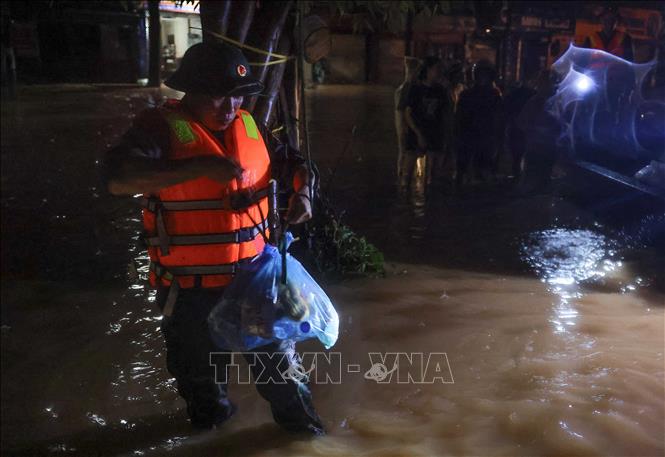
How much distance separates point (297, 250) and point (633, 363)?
263 cm

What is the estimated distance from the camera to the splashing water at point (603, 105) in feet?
28.4

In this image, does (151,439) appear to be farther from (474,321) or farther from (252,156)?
(474,321)

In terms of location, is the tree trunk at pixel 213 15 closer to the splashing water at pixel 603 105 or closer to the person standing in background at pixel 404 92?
the person standing in background at pixel 404 92

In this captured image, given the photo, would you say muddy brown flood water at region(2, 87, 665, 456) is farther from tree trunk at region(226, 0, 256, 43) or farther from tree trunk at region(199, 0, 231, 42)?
tree trunk at region(226, 0, 256, 43)

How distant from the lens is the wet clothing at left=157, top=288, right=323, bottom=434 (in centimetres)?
289

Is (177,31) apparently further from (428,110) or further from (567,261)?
(567,261)

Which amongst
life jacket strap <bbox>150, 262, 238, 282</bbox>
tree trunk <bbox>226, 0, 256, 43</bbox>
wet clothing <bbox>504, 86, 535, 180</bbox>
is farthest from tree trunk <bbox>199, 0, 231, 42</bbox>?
wet clothing <bbox>504, 86, 535, 180</bbox>

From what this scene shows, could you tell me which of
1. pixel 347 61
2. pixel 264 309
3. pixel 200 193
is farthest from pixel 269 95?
pixel 347 61

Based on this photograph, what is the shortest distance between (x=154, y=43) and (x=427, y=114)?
21.0m

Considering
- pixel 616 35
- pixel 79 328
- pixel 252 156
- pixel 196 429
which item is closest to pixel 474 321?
pixel 196 429

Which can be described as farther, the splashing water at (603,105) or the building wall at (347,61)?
the building wall at (347,61)

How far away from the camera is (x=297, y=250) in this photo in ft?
17.7

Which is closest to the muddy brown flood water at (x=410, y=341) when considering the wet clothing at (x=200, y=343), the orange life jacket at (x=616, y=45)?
the wet clothing at (x=200, y=343)

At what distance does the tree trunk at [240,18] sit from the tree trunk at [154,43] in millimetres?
22853
